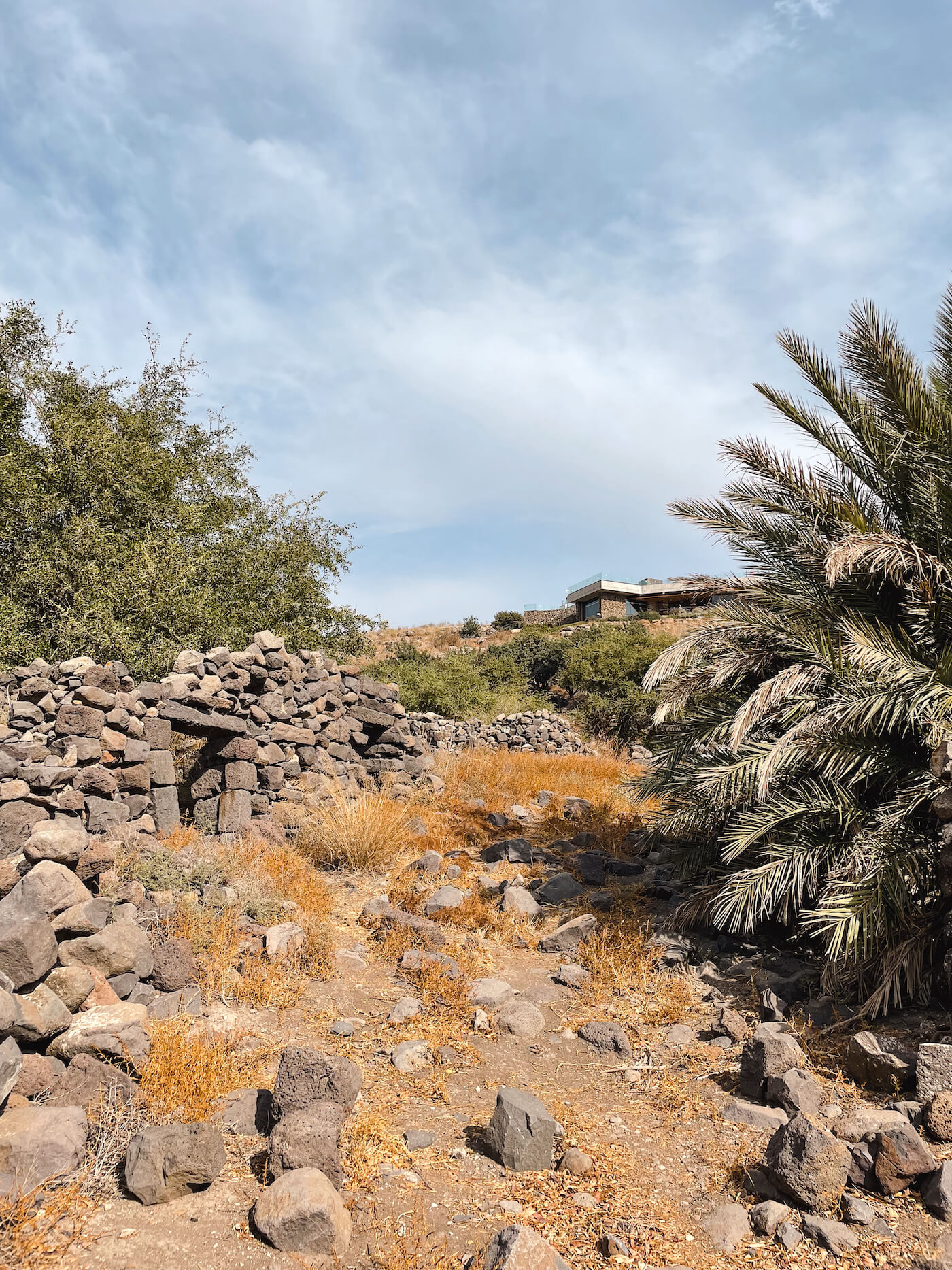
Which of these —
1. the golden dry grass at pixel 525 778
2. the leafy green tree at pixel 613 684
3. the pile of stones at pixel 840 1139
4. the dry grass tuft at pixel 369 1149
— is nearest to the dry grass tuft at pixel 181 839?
the golden dry grass at pixel 525 778

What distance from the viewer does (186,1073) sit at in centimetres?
376

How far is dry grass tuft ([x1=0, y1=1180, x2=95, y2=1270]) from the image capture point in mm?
2695

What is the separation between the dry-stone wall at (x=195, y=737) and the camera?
22.6 ft

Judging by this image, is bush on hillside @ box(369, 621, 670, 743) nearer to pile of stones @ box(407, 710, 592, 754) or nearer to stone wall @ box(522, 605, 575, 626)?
pile of stones @ box(407, 710, 592, 754)

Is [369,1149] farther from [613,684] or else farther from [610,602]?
[610,602]

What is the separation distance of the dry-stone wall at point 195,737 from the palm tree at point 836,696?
4944 mm

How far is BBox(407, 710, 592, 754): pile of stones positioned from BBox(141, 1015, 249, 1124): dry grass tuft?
9.95m

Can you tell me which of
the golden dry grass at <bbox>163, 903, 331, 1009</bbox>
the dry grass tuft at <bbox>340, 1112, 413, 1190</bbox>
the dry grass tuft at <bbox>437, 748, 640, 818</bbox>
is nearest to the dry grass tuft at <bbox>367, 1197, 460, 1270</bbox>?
the dry grass tuft at <bbox>340, 1112, 413, 1190</bbox>

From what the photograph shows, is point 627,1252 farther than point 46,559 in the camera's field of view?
No

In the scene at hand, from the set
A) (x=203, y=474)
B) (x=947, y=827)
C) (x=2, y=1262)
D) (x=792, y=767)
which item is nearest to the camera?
(x=2, y=1262)

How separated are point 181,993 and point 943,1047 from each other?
4.30 meters

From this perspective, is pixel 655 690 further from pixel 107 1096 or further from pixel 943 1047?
pixel 107 1096

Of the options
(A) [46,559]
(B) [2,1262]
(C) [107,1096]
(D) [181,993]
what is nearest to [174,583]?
(A) [46,559]

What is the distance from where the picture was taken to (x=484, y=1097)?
4145 millimetres
